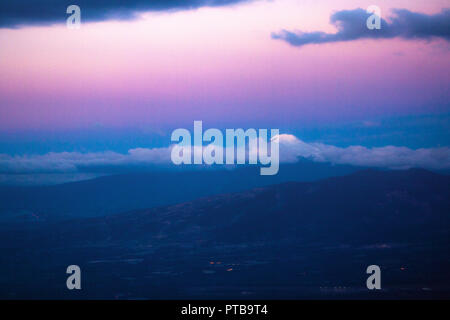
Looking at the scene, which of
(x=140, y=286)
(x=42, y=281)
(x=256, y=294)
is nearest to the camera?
(x=256, y=294)

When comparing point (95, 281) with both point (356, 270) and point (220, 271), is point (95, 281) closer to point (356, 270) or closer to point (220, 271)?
point (220, 271)
